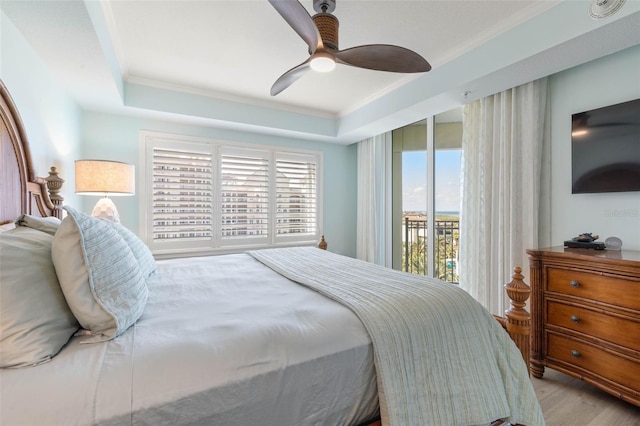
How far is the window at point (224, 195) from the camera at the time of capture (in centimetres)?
333

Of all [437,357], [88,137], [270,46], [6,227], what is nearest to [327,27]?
[270,46]

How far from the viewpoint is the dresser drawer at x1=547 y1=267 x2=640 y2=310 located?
1.60m

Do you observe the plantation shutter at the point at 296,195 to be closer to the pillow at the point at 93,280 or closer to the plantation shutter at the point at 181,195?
the plantation shutter at the point at 181,195

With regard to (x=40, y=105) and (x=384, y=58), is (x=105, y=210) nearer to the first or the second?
(x=40, y=105)

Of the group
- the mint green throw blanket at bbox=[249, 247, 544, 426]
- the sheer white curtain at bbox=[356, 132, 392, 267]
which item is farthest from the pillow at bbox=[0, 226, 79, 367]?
the sheer white curtain at bbox=[356, 132, 392, 267]

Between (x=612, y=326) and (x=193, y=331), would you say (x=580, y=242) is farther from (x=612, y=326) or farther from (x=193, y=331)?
(x=193, y=331)

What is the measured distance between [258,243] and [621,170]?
3626 millimetres

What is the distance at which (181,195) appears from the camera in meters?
3.44

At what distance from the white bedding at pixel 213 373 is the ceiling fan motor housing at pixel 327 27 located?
1.55m

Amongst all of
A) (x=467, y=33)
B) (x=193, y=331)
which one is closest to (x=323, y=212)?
(x=467, y=33)

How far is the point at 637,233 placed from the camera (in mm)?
1939

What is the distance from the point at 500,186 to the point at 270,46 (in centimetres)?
239

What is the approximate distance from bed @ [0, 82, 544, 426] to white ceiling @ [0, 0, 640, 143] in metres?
0.77

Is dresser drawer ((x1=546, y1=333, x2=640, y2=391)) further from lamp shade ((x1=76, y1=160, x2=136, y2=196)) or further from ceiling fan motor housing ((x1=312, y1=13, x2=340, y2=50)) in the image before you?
lamp shade ((x1=76, y1=160, x2=136, y2=196))
